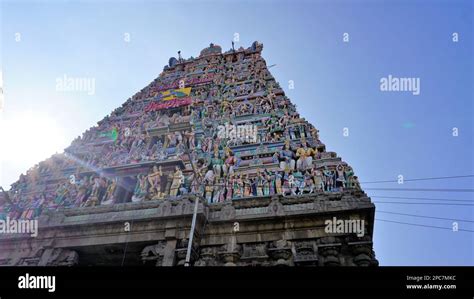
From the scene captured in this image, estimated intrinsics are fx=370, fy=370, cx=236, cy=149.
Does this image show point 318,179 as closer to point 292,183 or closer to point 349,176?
point 292,183

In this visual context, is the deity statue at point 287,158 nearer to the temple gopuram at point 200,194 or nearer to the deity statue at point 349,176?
the temple gopuram at point 200,194

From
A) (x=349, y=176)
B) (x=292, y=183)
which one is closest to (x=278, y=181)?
(x=292, y=183)

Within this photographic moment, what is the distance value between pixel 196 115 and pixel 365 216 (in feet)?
47.1

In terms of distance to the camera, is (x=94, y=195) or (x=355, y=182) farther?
(x=94, y=195)

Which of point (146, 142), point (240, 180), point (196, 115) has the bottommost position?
point (240, 180)

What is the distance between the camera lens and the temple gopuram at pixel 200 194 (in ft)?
45.9

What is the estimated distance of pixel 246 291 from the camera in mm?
8898

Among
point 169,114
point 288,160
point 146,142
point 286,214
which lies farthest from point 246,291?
point 169,114

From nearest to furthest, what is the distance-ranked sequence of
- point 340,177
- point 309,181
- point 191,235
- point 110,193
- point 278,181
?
point 191,235, point 340,177, point 309,181, point 278,181, point 110,193

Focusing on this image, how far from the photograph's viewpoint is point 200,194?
16047 mm

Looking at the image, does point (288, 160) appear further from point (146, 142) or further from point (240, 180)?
point (146, 142)

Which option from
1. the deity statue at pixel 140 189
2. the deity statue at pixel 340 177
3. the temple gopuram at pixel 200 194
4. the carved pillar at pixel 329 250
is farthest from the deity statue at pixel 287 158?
the deity statue at pixel 140 189

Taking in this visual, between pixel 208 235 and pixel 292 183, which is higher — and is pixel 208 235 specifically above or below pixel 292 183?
below

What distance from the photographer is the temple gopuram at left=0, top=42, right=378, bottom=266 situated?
14.0 meters
